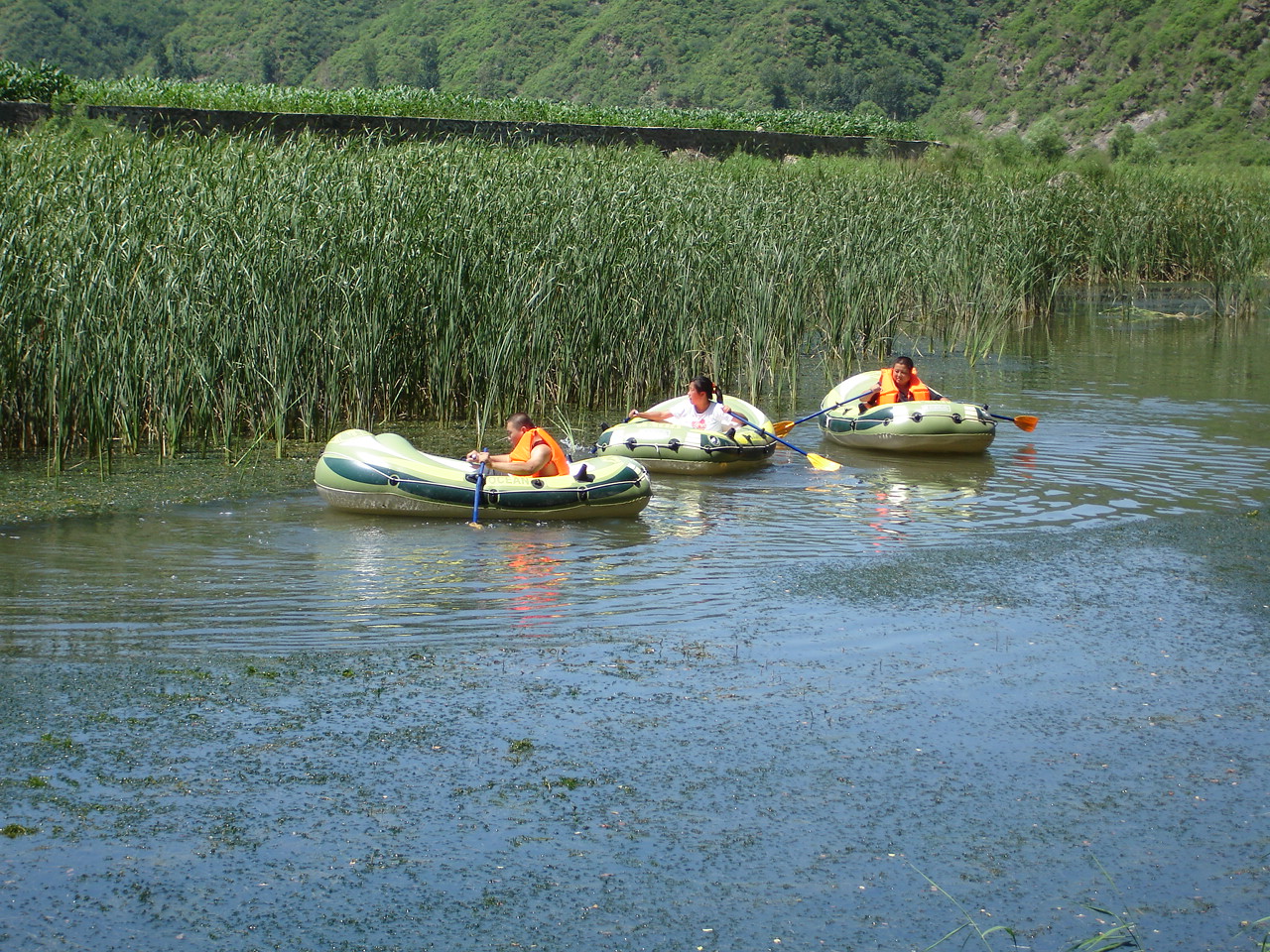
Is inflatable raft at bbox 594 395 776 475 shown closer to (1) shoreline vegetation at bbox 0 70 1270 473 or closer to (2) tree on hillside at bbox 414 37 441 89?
(1) shoreline vegetation at bbox 0 70 1270 473

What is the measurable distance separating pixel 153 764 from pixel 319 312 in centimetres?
538

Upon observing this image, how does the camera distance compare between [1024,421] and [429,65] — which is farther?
[429,65]

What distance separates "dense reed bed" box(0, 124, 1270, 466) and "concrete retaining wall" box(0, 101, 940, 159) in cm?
510

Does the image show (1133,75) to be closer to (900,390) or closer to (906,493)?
(900,390)

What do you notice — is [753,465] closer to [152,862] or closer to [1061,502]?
[1061,502]

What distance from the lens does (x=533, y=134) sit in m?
25.0

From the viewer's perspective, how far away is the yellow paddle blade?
30.6 feet

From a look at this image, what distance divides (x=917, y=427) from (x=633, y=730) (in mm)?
5919

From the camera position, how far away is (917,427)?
9836mm

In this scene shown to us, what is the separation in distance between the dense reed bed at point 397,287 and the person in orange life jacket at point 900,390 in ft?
5.47

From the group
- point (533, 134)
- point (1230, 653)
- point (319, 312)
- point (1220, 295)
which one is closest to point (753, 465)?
point (319, 312)

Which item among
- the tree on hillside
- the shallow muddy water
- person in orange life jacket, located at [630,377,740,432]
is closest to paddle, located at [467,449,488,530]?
the shallow muddy water

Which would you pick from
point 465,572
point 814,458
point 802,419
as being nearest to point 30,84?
point 802,419

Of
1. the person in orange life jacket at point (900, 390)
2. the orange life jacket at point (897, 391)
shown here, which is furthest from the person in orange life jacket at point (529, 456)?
the orange life jacket at point (897, 391)
